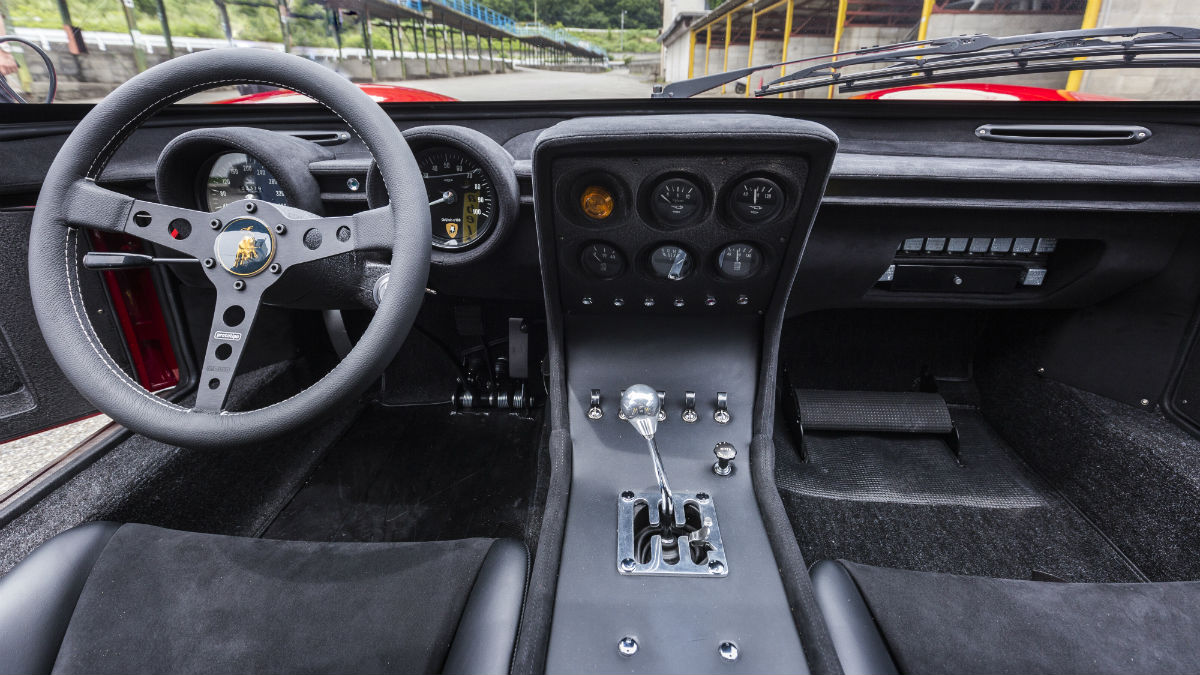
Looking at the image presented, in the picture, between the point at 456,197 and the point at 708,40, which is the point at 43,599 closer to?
the point at 456,197

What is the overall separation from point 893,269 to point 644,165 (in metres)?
1.06

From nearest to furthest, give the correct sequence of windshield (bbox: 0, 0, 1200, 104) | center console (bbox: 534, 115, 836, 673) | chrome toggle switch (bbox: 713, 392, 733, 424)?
center console (bbox: 534, 115, 836, 673)
chrome toggle switch (bbox: 713, 392, 733, 424)
windshield (bbox: 0, 0, 1200, 104)

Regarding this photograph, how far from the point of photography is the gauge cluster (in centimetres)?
123

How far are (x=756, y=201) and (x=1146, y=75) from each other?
1283 mm

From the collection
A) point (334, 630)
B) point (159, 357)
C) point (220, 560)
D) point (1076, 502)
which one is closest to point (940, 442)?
point (1076, 502)

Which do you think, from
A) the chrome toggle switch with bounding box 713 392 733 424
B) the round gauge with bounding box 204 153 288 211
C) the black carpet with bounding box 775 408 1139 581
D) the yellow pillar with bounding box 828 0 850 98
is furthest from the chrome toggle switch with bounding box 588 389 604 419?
the yellow pillar with bounding box 828 0 850 98

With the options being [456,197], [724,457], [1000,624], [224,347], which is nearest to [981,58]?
[724,457]

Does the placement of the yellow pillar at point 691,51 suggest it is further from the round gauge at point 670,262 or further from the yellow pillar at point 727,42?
the round gauge at point 670,262

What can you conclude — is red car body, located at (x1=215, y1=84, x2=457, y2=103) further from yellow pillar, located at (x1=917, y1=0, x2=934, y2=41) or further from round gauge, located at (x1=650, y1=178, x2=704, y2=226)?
yellow pillar, located at (x1=917, y1=0, x2=934, y2=41)

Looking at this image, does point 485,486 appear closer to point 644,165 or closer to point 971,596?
point 644,165

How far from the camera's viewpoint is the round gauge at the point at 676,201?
128 centimetres

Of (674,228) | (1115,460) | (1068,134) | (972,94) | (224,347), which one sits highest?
(972,94)

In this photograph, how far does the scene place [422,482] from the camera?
2.09m

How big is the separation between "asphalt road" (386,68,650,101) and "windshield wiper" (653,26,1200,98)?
200 mm
